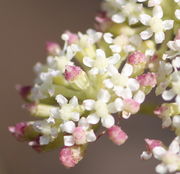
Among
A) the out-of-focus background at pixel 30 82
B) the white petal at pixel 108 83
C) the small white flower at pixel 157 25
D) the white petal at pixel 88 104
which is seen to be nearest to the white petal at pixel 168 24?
the small white flower at pixel 157 25

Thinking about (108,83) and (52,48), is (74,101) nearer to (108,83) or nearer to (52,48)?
(108,83)

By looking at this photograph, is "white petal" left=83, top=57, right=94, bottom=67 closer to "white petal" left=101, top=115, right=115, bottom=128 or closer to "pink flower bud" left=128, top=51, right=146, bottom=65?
"pink flower bud" left=128, top=51, right=146, bottom=65

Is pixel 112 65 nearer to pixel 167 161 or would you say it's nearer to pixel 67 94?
pixel 67 94

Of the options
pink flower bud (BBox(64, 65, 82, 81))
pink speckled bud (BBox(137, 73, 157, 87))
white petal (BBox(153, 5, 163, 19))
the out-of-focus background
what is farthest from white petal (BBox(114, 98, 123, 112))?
the out-of-focus background

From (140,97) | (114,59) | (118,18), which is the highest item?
(118,18)

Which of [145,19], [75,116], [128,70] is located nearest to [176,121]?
[128,70]

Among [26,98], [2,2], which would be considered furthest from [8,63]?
[26,98]

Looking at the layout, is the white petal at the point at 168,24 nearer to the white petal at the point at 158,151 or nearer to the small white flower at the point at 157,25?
the small white flower at the point at 157,25
